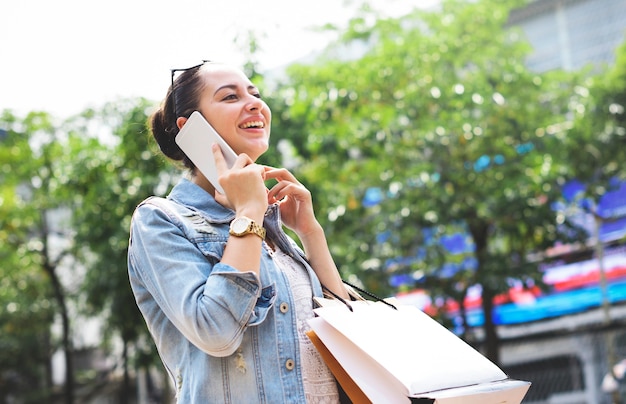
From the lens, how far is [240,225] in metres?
1.58

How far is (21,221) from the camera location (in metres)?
11.3

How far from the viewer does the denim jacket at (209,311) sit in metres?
1.49

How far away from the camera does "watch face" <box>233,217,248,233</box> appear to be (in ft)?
5.16

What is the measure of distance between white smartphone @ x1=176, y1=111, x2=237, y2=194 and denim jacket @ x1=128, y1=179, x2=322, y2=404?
4.2 inches

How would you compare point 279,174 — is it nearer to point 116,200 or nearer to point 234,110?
point 234,110

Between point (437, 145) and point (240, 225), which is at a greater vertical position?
point (437, 145)

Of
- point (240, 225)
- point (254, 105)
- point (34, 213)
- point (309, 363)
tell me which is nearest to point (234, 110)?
point (254, 105)

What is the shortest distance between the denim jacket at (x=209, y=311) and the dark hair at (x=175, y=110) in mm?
263

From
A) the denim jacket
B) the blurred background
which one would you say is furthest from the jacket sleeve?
the blurred background

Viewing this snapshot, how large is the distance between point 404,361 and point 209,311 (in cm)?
42

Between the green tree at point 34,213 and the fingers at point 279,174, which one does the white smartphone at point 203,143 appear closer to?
the fingers at point 279,174

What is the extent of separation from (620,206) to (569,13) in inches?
137

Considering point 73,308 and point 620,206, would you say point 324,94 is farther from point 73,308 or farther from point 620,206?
point 73,308

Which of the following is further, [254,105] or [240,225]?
[254,105]
